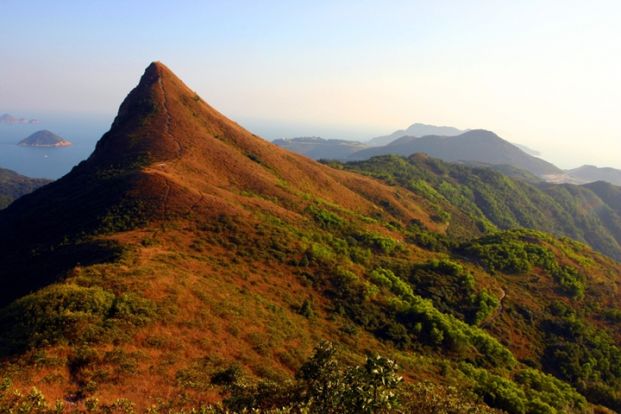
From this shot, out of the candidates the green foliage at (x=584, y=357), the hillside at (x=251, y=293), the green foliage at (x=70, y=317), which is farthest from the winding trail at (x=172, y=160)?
the green foliage at (x=584, y=357)

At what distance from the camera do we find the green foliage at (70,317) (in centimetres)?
2453

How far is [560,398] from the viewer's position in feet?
150

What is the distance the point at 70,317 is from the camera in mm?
26094

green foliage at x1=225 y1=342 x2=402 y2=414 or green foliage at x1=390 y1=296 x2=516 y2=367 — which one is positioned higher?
green foliage at x1=225 y1=342 x2=402 y2=414

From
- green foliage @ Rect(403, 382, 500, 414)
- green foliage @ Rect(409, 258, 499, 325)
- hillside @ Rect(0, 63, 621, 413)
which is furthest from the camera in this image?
green foliage @ Rect(409, 258, 499, 325)

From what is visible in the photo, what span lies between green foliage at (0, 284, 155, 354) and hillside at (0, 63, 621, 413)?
15 centimetres

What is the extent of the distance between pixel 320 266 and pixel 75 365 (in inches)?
1447

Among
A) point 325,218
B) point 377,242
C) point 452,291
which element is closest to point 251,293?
point 325,218

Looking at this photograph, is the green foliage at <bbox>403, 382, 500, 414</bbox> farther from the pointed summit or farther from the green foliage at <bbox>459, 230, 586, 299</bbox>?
the green foliage at <bbox>459, 230, 586, 299</bbox>

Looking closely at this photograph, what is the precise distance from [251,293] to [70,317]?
64.5 feet

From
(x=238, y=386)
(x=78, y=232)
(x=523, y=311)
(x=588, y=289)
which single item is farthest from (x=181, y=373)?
(x=588, y=289)

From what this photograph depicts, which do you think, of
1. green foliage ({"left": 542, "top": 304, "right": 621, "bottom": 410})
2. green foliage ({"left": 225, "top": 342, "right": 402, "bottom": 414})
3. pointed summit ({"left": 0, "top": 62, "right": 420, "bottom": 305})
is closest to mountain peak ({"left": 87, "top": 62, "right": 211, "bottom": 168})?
pointed summit ({"left": 0, "top": 62, "right": 420, "bottom": 305})

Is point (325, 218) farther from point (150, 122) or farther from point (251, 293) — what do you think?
point (150, 122)

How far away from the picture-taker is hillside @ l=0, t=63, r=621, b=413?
23.1m
